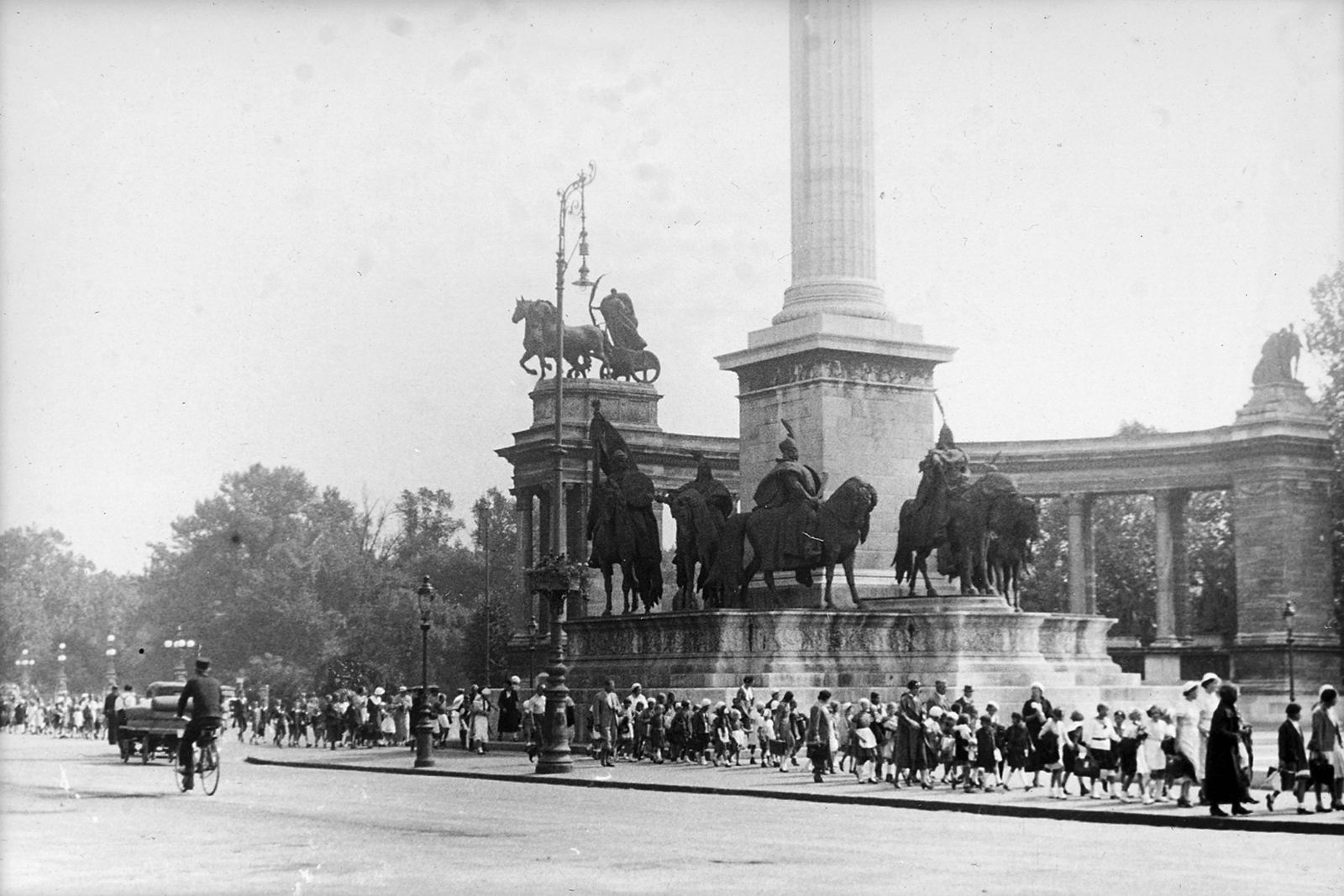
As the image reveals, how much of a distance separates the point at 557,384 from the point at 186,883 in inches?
1046

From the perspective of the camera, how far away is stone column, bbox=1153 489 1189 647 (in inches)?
2781

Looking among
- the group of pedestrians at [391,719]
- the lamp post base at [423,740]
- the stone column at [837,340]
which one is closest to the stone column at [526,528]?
the group of pedestrians at [391,719]

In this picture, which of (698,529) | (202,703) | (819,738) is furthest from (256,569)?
(202,703)

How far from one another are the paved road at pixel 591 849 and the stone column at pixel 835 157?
57.4 feet

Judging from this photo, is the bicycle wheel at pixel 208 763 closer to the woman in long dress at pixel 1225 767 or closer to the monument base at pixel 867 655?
the monument base at pixel 867 655

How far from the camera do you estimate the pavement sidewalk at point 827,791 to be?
73.3 ft

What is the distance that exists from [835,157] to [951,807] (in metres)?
20.6

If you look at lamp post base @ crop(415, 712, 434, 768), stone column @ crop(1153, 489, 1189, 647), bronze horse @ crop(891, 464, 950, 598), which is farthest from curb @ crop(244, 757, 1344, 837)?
stone column @ crop(1153, 489, 1189, 647)

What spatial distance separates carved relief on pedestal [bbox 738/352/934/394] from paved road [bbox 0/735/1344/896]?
1520 centimetres

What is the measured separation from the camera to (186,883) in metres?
16.0

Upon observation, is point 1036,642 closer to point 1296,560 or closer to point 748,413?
point 748,413

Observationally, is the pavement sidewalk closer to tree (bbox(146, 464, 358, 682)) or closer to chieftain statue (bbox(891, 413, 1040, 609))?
chieftain statue (bbox(891, 413, 1040, 609))

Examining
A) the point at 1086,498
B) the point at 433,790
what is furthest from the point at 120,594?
the point at 433,790

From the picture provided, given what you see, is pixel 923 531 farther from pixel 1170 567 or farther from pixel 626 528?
pixel 1170 567
